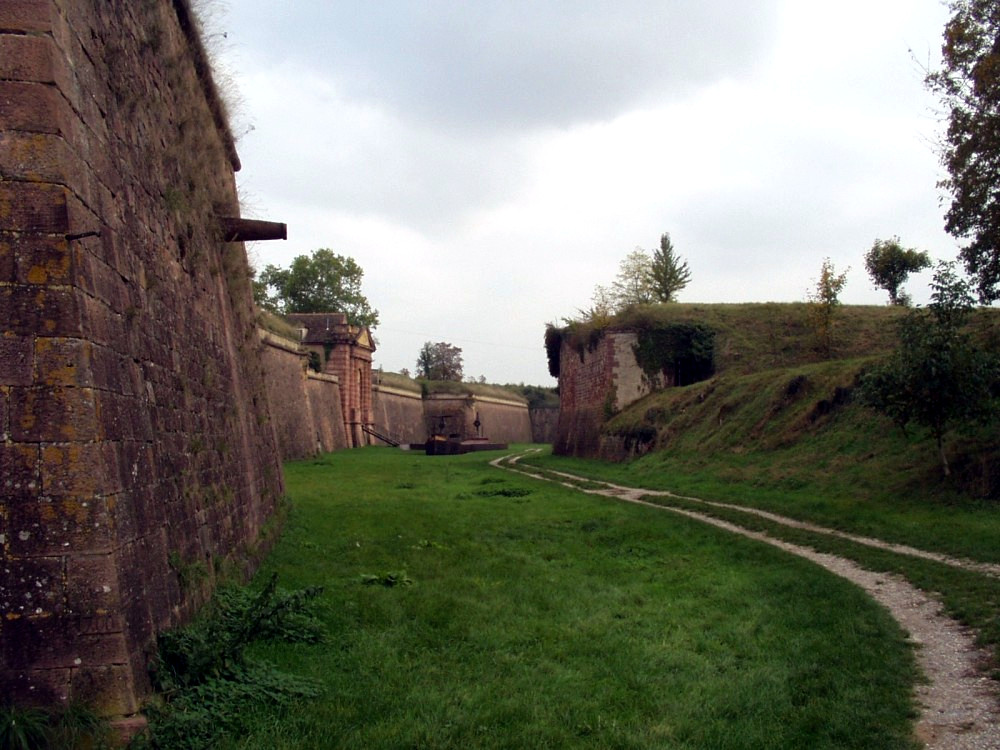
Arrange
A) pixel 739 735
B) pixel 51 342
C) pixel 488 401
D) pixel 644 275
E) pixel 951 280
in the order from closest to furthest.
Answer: pixel 51 342 < pixel 739 735 < pixel 951 280 < pixel 644 275 < pixel 488 401

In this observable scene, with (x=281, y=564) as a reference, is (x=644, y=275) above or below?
above

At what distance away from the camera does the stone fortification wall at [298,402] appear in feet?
94.2

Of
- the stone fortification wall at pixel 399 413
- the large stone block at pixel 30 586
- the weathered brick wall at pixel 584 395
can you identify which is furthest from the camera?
the stone fortification wall at pixel 399 413

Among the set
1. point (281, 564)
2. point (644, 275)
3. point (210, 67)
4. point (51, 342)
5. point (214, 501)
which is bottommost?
point (281, 564)

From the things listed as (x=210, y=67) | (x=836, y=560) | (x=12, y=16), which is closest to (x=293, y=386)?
(x=210, y=67)

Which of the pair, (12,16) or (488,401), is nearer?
(12,16)

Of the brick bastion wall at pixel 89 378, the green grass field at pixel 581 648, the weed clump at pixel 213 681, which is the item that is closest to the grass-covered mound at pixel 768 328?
the green grass field at pixel 581 648

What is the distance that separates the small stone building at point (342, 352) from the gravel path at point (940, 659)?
34.0m

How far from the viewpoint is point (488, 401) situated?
6169cm

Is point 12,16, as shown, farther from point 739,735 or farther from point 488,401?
point 488,401

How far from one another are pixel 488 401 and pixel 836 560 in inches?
2074

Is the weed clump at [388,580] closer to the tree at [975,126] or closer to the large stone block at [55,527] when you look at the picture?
the large stone block at [55,527]

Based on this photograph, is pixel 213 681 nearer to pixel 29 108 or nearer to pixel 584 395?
pixel 29 108

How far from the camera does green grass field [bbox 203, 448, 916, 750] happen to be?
416cm
